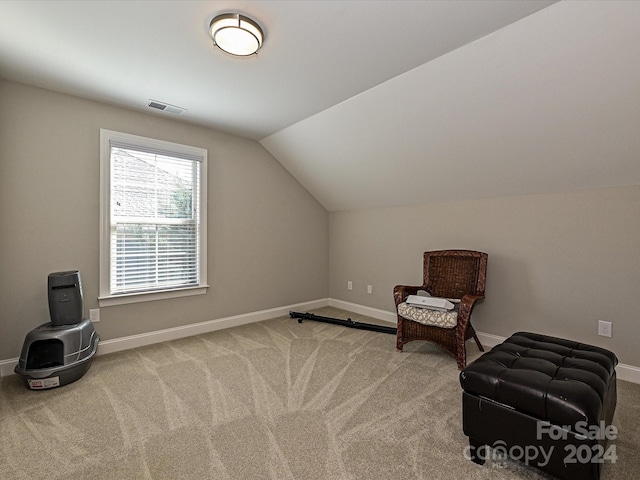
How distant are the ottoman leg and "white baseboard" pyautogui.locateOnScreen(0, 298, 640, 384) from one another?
1842 mm

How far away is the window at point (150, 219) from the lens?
3074 mm

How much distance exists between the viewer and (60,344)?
2.42 metres

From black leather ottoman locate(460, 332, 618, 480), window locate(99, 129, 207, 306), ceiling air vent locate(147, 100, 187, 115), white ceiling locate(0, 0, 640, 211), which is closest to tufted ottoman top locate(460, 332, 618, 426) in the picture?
black leather ottoman locate(460, 332, 618, 480)

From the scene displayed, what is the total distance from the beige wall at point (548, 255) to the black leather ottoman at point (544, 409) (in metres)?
1.06

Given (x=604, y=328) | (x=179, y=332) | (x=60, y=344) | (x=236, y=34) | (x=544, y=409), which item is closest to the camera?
(x=544, y=409)

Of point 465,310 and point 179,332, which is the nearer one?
point 465,310

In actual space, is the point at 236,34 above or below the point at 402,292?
above

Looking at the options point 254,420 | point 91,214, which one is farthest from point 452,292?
point 91,214

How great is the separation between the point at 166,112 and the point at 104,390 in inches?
104

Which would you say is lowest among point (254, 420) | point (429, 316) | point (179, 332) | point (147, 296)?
point (254, 420)

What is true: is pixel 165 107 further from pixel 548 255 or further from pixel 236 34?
pixel 548 255

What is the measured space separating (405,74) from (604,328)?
2694mm

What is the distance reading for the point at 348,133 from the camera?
132 inches

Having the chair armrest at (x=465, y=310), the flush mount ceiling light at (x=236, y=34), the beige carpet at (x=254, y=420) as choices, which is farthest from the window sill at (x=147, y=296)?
the chair armrest at (x=465, y=310)
